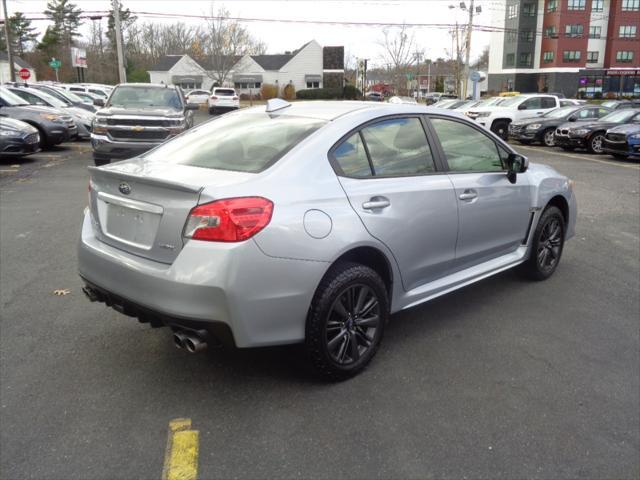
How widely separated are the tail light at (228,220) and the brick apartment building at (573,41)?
69.6 metres

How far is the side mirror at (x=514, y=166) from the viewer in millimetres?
4891

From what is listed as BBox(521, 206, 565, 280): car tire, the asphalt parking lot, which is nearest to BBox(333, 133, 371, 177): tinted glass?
the asphalt parking lot

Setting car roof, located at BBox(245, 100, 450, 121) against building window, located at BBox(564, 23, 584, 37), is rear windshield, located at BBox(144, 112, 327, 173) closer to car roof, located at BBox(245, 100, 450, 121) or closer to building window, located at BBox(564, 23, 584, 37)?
car roof, located at BBox(245, 100, 450, 121)

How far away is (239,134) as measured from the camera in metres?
4.09

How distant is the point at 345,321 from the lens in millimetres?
3572

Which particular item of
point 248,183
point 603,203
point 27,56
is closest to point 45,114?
point 603,203

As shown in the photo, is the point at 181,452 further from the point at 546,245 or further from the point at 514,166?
the point at 546,245

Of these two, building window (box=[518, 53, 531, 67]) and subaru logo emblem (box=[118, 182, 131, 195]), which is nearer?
subaru logo emblem (box=[118, 182, 131, 195])

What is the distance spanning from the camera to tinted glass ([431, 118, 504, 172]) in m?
4.48

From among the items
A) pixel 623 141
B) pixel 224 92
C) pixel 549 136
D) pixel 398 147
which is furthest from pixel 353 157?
pixel 224 92

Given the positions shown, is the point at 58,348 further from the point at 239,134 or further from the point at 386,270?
the point at 386,270

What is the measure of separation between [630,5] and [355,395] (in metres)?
79.3

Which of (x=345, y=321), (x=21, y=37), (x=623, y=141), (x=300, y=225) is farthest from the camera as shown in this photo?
(x=21, y=37)

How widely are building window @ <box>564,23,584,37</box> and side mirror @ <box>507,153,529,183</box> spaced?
7393 cm
